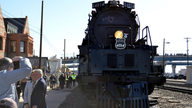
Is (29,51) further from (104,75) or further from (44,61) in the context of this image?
(104,75)

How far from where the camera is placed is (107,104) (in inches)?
257

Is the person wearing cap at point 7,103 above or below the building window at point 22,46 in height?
below

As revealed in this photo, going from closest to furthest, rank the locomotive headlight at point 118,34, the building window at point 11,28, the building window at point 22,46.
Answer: the locomotive headlight at point 118,34, the building window at point 11,28, the building window at point 22,46

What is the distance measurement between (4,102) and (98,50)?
4468 mm

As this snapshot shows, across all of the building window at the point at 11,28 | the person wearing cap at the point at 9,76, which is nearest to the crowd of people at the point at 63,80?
the building window at the point at 11,28

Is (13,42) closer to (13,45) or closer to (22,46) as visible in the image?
(13,45)

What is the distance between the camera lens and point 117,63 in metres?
7.07

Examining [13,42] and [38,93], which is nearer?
[38,93]

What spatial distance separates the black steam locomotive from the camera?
6496mm

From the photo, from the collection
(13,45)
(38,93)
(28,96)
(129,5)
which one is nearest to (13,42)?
(13,45)

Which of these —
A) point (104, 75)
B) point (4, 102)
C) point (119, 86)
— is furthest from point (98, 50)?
point (4, 102)

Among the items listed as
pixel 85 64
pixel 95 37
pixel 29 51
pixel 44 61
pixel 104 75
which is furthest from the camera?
pixel 29 51

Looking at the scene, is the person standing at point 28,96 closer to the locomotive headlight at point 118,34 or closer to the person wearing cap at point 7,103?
the person wearing cap at point 7,103

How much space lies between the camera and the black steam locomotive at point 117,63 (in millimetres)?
6496
